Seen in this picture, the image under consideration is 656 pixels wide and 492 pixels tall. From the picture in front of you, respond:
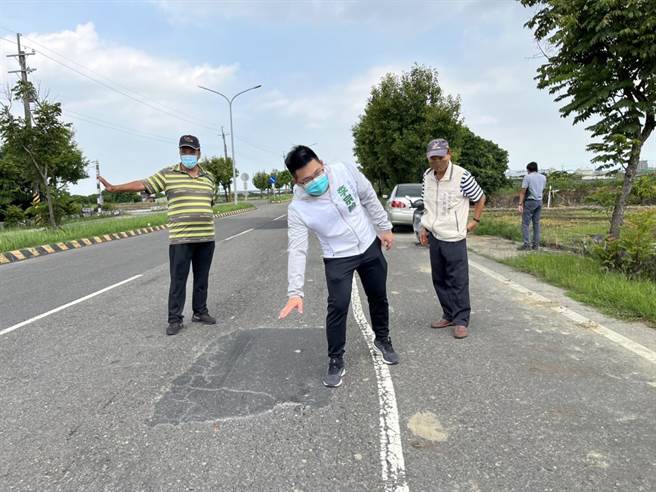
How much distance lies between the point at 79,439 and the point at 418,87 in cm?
2182

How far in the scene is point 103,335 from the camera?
472 centimetres

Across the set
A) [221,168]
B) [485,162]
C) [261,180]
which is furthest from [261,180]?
[485,162]

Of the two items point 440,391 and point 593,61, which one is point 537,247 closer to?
point 593,61

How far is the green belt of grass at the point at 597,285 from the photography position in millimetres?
4855

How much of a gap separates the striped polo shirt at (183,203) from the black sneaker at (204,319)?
862mm

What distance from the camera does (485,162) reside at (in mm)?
37281

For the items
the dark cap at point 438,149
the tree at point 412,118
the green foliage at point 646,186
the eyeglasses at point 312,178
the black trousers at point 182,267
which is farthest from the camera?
the tree at point 412,118

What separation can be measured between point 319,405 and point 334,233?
3.96 ft

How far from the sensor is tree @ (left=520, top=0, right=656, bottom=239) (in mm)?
6453

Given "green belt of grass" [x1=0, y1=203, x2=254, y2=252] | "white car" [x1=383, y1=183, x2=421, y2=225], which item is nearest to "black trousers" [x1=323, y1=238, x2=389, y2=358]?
"white car" [x1=383, y1=183, x2=421, y2=225]

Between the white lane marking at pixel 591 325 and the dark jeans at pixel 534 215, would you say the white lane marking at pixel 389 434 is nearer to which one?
the white lane marking at pixel 591 325

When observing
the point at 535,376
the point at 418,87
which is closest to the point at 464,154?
the point at 418,87

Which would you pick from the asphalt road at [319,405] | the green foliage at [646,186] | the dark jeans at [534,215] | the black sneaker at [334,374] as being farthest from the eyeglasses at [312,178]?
the dark jeans at [534,215]

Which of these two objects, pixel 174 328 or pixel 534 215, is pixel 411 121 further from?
pixel 174 328
